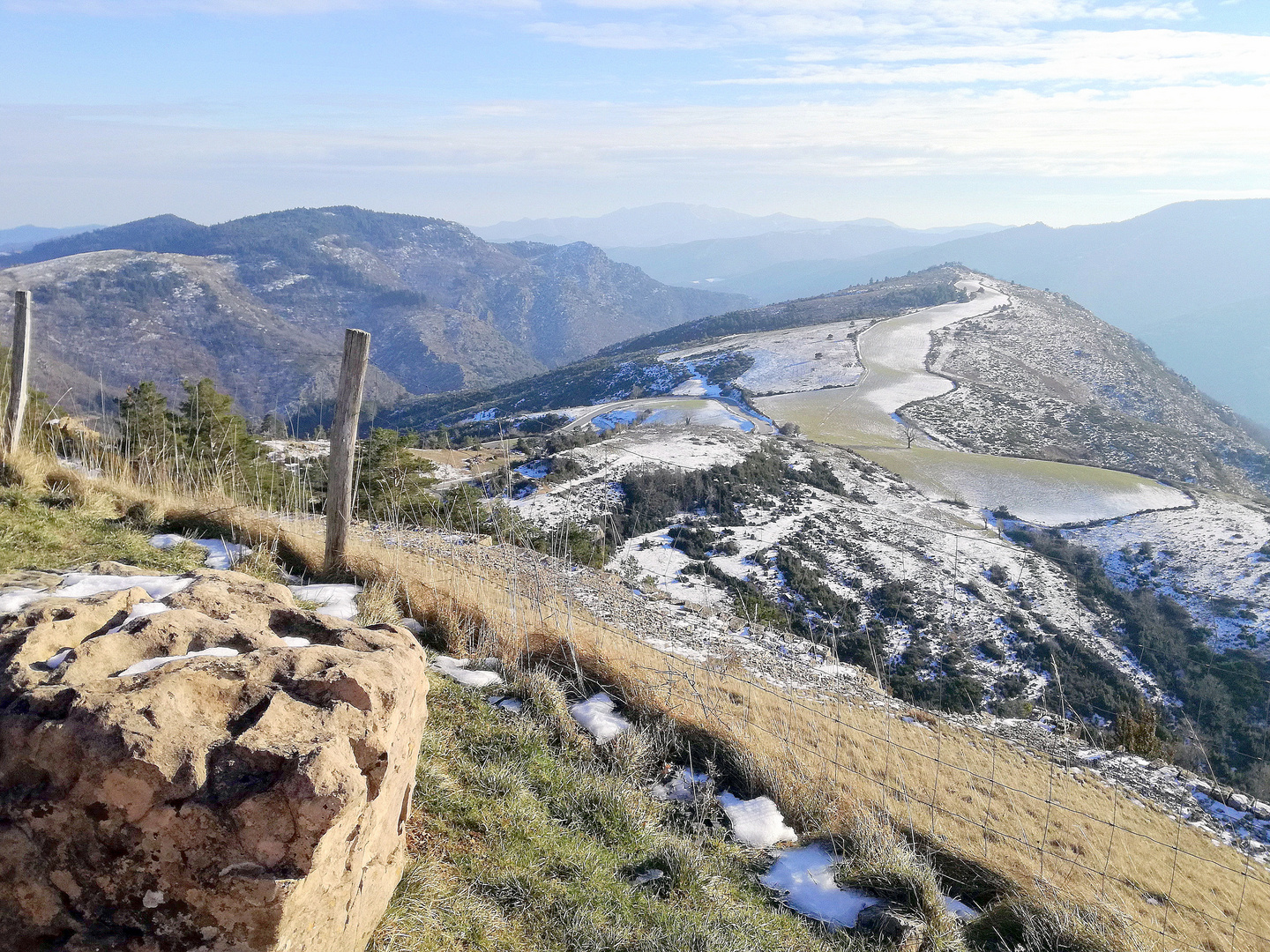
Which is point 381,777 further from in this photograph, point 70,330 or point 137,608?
point 70,330

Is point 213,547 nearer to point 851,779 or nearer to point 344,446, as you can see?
point 344,446

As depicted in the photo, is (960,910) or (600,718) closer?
(960,910)

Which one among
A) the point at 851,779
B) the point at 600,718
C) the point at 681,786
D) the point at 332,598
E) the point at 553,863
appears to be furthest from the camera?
the point at 851,779

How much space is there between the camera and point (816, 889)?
11.9 ft

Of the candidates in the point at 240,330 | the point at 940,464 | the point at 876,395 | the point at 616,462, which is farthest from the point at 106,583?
the point at 240,330

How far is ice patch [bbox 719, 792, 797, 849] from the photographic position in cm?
401

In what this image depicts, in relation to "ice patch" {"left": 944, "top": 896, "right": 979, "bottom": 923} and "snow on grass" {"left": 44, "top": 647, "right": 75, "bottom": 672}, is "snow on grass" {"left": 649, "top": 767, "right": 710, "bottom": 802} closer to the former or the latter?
"ice patch" {"left": 944, "top": 896, "right": 979, "bottom": 923}

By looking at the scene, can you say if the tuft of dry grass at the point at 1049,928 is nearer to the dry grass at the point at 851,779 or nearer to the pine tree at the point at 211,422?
the dry grass at the point at 851,779

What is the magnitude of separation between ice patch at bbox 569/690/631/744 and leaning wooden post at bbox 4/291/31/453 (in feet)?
20.5

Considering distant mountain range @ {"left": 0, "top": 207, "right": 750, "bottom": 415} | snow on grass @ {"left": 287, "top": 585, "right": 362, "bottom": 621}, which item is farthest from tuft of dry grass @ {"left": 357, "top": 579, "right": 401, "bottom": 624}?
distant mountain range @ {"left": 0, "top": 207, "right": 750, "bottom": 415}

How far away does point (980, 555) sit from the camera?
23875mm

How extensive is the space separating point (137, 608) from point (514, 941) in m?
1.88

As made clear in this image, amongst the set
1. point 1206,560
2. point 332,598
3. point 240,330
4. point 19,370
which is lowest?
point 1206,560

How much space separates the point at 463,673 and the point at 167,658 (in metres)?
2.76
